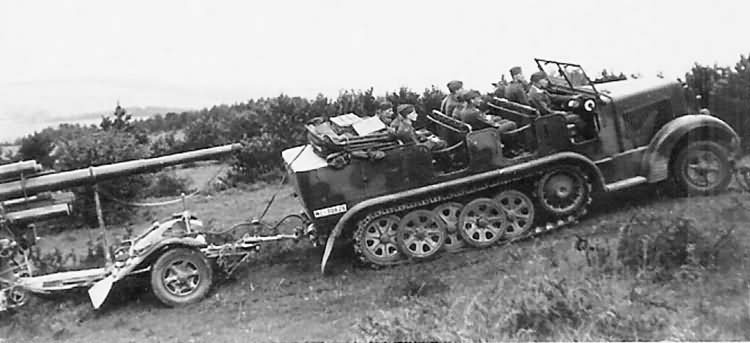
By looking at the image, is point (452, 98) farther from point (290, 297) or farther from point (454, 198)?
point (290, 297)

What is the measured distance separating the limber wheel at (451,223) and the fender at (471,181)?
0.96 ft

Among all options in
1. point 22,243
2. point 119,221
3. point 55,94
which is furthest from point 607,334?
point 55,94

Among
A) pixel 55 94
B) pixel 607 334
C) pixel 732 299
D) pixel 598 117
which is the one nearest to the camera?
pixel 607 334

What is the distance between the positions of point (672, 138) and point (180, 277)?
5616 millimetres

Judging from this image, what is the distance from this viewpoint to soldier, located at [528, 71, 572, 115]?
10227 mm

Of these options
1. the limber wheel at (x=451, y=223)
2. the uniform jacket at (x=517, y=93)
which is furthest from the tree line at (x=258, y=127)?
the limber wheel at (x=451, y=223)

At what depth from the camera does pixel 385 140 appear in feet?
31.6

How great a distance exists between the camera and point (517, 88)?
34.1 feet

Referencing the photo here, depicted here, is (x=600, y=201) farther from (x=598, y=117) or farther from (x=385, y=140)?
(x=385, y=140)

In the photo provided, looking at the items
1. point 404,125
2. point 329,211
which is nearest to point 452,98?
point 404,125

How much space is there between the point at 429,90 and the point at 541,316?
9.57 m

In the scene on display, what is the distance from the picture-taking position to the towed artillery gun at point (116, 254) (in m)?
9.45

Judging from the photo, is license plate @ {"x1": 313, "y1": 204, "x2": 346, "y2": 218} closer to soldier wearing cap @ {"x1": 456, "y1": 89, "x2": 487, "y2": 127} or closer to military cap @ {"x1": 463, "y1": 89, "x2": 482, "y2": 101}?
soldier wearing cap @ {"x1": 456, "y1": 89, "x2": 487, "y2": 127}

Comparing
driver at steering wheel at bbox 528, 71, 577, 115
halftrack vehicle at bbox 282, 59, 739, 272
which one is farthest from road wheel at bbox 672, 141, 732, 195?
driver at steering wheel at bbox 528, 71, 577, 115
